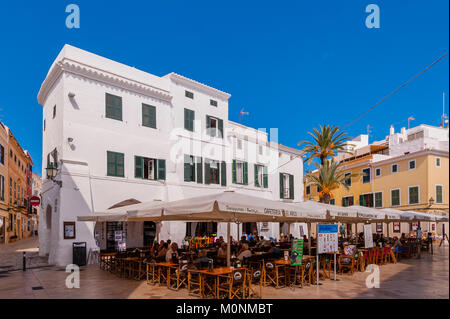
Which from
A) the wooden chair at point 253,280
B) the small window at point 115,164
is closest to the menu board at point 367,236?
the wooden chair at point 253,280

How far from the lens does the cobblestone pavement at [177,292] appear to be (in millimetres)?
9508

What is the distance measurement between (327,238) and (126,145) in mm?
12179

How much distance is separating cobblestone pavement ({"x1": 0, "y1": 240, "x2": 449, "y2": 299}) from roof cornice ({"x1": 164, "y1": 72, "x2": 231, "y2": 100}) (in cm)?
1275

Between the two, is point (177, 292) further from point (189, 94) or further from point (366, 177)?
point (366, 177)

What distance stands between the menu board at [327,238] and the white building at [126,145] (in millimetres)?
11096

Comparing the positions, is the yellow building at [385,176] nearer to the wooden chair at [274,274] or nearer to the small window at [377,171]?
the small window at [377,171]

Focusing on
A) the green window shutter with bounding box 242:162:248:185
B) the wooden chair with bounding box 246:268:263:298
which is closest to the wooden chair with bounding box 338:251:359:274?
the wooden chair with bounding box 246:268:263:298

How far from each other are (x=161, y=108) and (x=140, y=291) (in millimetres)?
13176

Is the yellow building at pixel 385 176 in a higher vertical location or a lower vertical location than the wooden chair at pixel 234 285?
higher

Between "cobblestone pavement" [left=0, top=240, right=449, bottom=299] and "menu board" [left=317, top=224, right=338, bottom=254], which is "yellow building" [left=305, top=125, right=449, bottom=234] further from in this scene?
"menu board" [left=317, top=224, right=338, bottom=254]

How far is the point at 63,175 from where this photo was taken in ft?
54.2
